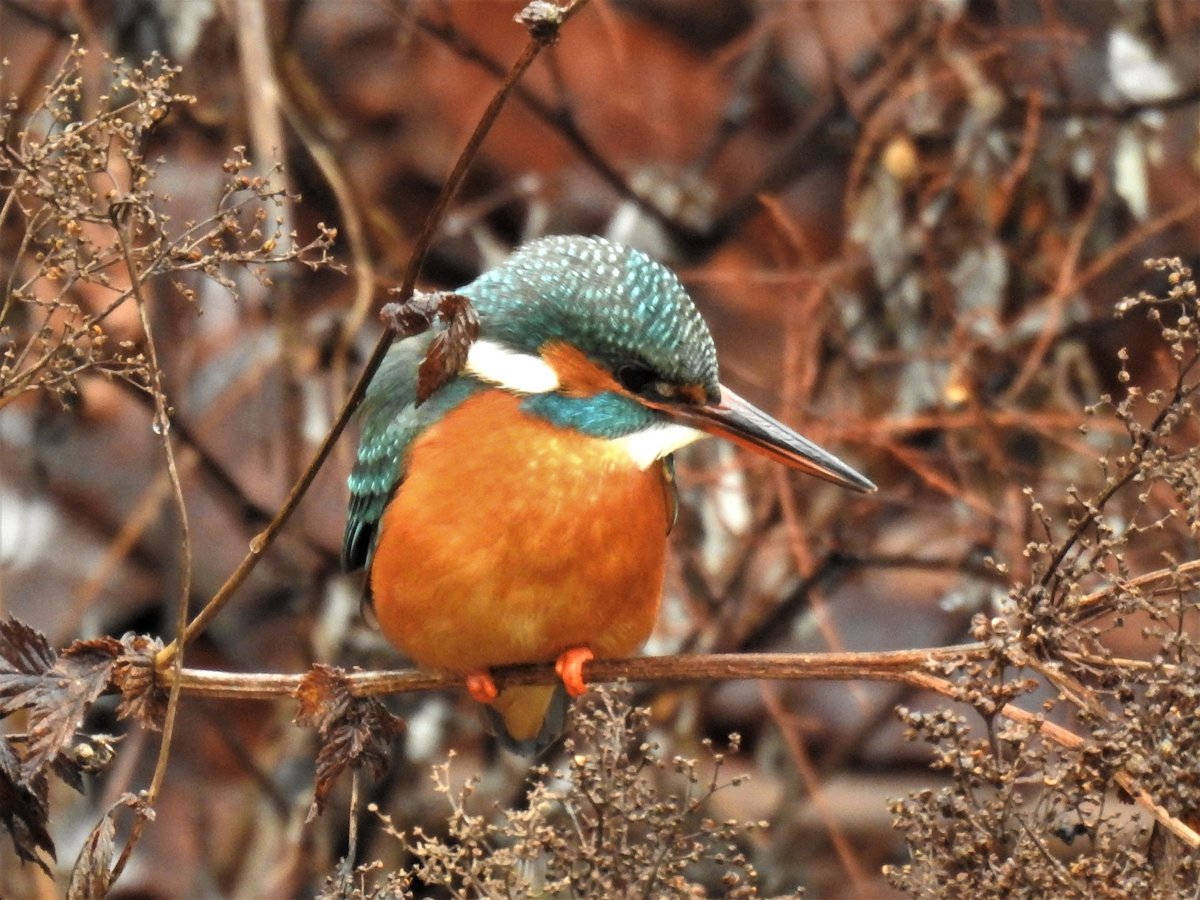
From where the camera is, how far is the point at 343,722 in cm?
142

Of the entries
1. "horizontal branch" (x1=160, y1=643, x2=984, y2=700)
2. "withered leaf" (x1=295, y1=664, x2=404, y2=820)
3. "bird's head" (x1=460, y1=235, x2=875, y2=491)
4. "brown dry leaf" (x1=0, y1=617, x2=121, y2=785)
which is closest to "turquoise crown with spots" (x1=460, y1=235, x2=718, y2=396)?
"bird's head" (x1=460, y1=235, x2=875, y2=491)

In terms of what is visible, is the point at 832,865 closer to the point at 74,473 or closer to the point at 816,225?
the point at 816,225

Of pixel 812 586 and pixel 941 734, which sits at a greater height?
pixel 812 586

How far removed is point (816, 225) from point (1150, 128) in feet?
5.82

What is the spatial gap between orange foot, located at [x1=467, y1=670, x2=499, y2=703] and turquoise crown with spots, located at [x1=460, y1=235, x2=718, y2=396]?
381 mm

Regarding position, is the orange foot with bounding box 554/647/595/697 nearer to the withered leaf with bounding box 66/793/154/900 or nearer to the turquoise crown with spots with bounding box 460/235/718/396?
the turquoise crown with spots with bounding box 460/235/718/396

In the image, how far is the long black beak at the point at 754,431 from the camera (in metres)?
1.62

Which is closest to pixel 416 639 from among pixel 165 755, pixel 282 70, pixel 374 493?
pixel 374 493

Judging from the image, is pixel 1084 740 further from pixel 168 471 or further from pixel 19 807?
pixel 19 807

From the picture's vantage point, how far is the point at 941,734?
113 cm

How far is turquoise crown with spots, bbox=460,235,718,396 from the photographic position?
1.67 metres

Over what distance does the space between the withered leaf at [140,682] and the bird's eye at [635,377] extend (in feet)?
1.89

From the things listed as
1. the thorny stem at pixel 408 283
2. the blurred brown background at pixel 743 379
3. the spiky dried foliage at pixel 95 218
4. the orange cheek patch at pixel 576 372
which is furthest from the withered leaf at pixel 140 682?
the blurred brown background at pixel 743 379

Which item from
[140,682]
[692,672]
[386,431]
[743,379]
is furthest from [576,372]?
[743,379]
